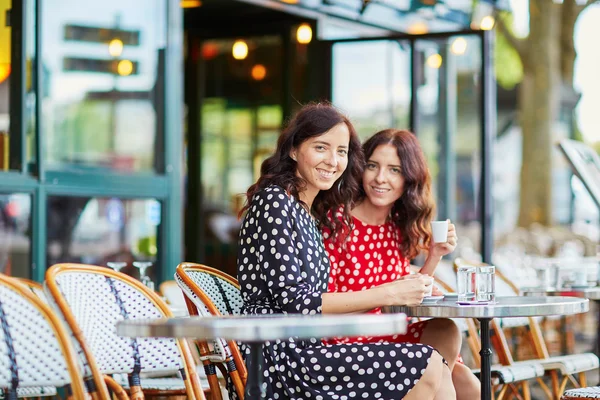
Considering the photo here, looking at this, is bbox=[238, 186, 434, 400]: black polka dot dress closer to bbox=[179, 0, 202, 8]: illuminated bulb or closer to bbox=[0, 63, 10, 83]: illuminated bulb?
bbox=[0, 63, 10, 83]: illuminated bulb

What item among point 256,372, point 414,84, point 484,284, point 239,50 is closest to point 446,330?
point 484,284

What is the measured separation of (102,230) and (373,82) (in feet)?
9.42

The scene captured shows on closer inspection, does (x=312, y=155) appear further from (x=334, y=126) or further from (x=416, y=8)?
(x=416, y=8)

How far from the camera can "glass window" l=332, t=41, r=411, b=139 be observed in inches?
305

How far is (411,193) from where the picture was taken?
13.1 ft

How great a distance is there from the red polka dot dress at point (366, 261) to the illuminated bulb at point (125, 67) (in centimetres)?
291

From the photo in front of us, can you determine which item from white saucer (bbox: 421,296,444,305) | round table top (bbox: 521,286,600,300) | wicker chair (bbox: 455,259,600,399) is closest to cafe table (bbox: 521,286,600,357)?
round table top (bbox: 521,286,600,300)

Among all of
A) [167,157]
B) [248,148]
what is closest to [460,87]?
[248,148]

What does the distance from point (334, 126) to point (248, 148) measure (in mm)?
6064

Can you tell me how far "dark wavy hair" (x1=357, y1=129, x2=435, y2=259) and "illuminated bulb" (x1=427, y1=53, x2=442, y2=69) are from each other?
4009 millimetres

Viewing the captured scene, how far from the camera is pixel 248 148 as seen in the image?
9562mm

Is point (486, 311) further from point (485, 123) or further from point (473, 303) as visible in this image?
point (485, 123)

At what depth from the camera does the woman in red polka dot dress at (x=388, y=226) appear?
3.87 meters

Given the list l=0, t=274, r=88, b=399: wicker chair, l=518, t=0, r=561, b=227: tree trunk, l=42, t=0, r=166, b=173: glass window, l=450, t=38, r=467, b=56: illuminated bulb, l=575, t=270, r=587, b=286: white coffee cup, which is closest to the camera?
l=0, t=274, r=88, b=399: wicker chair
